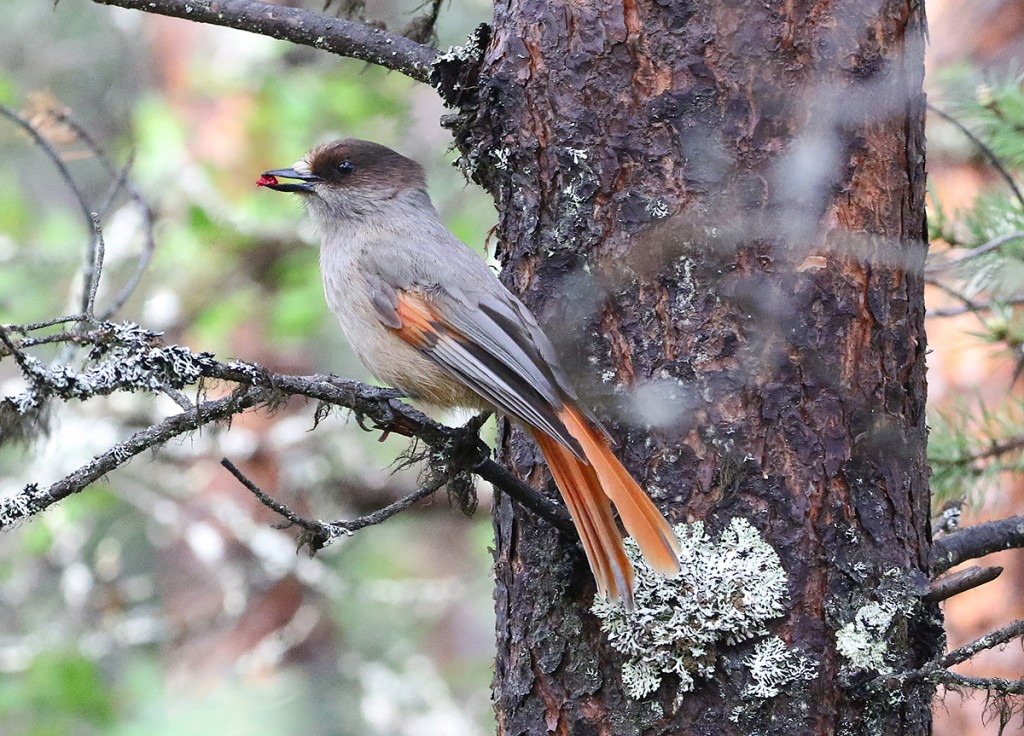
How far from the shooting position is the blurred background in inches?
244

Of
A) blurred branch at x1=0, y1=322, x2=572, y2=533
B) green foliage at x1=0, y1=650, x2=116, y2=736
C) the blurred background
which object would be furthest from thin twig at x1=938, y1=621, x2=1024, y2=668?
green foliage at x1=0, y1=650, x2=116, y2=736

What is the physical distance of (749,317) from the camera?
2607 mm

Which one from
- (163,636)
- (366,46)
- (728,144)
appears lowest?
(728,144)

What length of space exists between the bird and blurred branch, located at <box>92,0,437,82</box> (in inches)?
24.6

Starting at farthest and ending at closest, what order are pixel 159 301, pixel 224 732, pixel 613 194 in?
pixel 224 732
pixel 159 301
pixel 613 194

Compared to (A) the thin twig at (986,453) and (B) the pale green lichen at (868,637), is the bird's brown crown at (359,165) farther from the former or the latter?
(B) the pale green lichen at (868,637)

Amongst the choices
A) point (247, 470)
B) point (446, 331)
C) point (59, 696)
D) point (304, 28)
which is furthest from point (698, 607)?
point (59, 696)

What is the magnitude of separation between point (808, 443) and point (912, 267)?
46cm

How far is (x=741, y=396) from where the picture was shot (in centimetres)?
259

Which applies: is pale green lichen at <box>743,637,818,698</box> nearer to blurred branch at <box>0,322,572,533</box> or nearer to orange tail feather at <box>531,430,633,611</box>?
orange tail feather at <box>531,430,633,611</box>

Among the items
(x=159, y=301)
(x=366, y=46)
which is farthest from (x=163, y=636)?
(x=366, y=46)

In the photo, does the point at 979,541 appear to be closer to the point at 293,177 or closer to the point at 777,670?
the point at 777,670

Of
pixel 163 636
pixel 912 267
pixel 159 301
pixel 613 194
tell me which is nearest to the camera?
pixel 912 267

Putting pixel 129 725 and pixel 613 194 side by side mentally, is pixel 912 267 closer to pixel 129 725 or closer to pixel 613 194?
pixel 613 194
